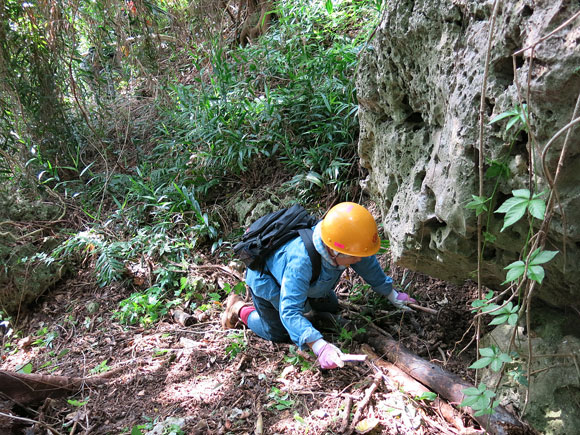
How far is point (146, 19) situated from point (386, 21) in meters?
4.08

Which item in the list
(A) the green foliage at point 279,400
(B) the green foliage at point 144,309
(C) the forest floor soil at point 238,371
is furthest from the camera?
(B) the green foliage at point 144,309

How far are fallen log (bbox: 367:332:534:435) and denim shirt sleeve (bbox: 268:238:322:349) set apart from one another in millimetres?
519

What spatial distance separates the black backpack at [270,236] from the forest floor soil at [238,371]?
66 centimetres

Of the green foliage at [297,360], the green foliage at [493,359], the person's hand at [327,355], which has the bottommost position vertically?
the green foliage at [297,360]

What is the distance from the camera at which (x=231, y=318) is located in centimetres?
369

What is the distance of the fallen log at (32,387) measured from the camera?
2.71m

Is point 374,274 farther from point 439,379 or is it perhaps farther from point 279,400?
point 279,400

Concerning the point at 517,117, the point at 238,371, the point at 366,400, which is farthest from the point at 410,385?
the point at 517,117

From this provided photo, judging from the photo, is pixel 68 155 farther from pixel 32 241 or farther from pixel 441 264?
pixel 441 264

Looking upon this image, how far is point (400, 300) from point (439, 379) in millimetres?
807

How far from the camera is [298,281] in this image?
294cm

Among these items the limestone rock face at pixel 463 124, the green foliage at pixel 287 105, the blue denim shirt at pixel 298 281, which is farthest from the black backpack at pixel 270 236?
the green foliage at pixel 287 105

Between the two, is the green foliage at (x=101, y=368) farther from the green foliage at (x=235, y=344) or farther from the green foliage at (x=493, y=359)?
the green foliage at (x=493, y=359)

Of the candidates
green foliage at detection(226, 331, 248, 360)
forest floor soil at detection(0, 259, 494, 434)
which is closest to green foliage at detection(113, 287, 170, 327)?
forest floor soil at detection(0, 259, 494, 434)
